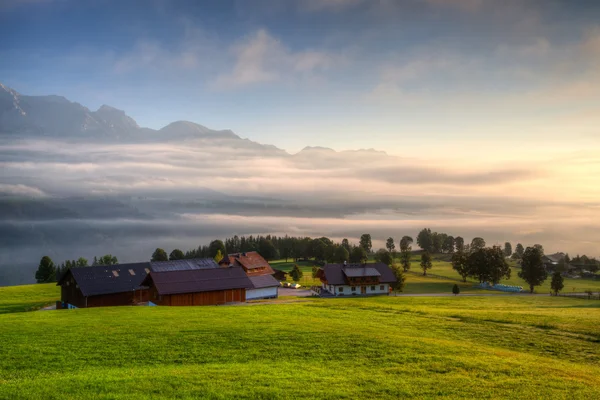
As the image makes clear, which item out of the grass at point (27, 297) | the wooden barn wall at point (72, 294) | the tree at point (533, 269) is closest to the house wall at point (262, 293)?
the wooden barn wall at point (72, 294)

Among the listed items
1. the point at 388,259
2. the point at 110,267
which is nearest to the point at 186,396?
the point at 110,267

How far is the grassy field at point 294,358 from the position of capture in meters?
19.1

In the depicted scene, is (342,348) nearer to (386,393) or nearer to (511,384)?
(386,393)

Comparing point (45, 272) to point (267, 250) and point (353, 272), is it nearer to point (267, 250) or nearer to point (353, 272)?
point (267, 250)

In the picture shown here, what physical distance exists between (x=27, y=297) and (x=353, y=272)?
2832 inches

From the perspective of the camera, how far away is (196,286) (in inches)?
2756

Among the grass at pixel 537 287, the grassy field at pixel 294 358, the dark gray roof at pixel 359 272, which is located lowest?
the grass at pixel 537 287

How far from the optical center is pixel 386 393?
18.7 meters

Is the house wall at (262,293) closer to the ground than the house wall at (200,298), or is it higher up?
closer to the ground

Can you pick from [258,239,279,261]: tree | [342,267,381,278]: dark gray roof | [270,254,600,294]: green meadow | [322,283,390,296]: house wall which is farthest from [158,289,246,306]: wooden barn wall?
[258,239,279,261]: tree

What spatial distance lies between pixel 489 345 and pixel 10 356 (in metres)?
32.3

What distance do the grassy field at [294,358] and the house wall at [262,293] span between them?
47318 millimetres

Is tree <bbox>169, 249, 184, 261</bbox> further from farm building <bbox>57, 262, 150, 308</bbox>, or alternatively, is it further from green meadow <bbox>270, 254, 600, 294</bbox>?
farm building <bbox>57, 262, 150, 308</bbox>

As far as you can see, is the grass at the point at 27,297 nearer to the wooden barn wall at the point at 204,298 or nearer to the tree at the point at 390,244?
the wooden barn wall at the point at 204,298
